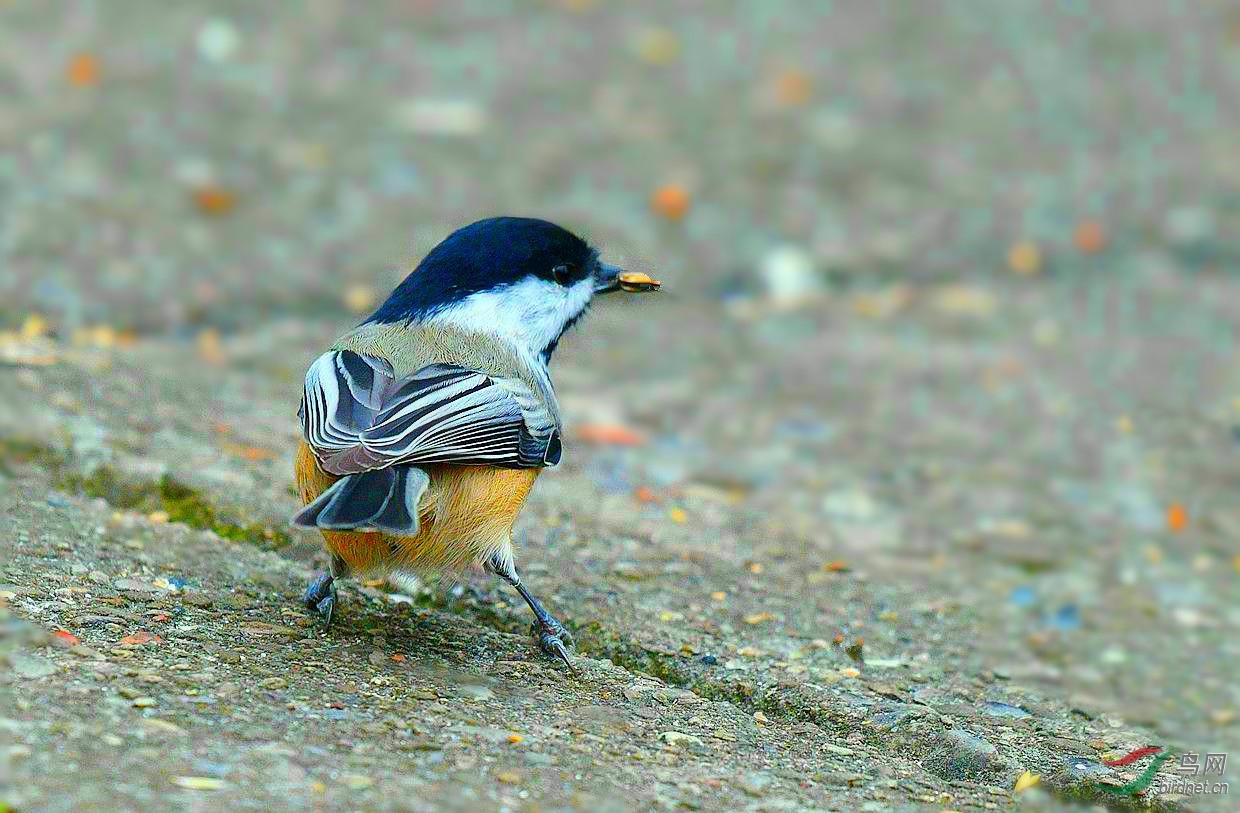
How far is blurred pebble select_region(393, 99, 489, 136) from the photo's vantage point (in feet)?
23.5

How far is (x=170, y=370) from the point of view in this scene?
497cm

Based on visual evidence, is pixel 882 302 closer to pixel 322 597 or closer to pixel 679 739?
pixel 322 597

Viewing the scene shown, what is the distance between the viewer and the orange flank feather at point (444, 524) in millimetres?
3205

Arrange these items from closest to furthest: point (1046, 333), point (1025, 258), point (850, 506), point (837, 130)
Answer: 1. point (850, 506)
2. point (1046, 333)
3. point (1025, 258)
4. point (837, 130)

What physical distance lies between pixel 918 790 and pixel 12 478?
2347 mm

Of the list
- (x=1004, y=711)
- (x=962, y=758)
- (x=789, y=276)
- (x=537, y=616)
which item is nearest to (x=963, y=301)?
(x=789, y=276)

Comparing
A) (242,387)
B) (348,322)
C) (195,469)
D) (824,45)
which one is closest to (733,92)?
(824,45)

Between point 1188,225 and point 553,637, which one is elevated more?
point 1188,225

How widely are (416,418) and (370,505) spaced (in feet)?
1.07

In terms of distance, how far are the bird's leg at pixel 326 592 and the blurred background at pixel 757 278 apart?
1.36 feet

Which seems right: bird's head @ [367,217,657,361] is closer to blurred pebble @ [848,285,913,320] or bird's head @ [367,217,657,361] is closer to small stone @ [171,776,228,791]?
small stone @ [171,776,228,791]

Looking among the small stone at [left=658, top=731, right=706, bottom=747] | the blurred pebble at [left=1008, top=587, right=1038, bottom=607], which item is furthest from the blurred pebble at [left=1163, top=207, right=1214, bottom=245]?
the small stone at [left=658, top=731, right=706, bottom=747]

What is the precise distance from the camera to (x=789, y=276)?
254 inches

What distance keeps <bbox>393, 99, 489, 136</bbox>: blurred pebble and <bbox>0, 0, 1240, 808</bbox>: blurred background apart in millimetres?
20
